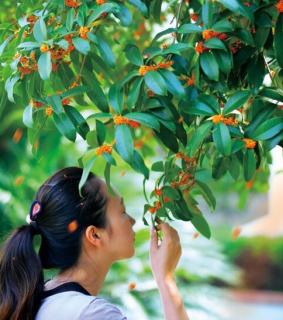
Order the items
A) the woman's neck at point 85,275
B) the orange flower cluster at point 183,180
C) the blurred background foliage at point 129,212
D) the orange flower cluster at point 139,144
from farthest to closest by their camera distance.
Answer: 1. the blurred background foliage at point 129,212
2. the orange flower cluster at point 139,144
3. the woman's neck at point 85,275
4. the orange flower cluster at point 183,180

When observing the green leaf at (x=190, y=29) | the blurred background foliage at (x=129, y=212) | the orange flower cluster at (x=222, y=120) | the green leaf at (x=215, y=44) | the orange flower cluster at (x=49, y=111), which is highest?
the green leaf at (x=190, y=29)

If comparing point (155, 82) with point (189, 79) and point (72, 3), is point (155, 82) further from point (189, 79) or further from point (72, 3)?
point (72, 3)

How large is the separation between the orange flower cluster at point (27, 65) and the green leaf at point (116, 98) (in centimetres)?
18

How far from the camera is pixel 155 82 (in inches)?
67.6

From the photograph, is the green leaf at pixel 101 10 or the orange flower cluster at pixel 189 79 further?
the orange flower cluster at pixel 189 79

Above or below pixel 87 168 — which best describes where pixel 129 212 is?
below

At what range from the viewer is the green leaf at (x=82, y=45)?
5.57ft

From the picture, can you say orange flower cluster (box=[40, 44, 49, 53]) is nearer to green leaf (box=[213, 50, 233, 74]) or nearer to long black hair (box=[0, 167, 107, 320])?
green leaf (box=[213, 50, 233, 74])

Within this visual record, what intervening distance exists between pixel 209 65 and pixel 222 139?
0.18 m

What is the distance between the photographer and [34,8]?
1.99 metres

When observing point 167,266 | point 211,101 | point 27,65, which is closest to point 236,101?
point 211,101

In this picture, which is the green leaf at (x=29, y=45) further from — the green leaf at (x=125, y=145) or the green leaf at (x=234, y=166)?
the green leaf at (x=234, y=166)

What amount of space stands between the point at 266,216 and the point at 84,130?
945 cm

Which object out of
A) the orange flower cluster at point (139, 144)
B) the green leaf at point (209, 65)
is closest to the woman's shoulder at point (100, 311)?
the green leaf at point (209, 65)
